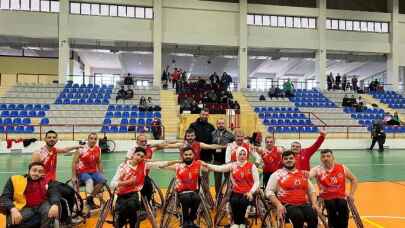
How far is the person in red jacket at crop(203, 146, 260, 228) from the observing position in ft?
15.8

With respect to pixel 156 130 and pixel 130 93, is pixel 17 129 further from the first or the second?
pixel 130 93

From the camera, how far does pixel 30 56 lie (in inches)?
1184

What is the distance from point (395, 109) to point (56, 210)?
25.1m

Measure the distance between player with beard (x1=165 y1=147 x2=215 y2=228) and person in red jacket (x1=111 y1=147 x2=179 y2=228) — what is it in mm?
465

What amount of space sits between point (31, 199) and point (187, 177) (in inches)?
73.5

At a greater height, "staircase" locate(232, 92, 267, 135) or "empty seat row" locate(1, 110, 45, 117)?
"empty seat row" locate(1, 110, 45, 117)

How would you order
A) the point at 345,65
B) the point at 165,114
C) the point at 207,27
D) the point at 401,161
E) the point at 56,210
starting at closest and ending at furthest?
the point at 56,210 < the point at 401,161 < the point at 165,114 < the point at 207,27 < the point at 345,65

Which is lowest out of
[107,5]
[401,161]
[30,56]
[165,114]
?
[401,161]

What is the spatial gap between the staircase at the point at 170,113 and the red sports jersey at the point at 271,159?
12791 millimetres

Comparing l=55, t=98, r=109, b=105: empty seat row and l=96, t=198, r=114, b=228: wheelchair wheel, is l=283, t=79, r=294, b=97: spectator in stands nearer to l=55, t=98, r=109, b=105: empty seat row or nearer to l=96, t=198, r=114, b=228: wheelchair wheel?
l=55, t=98, r=109, b=105: empty seat row

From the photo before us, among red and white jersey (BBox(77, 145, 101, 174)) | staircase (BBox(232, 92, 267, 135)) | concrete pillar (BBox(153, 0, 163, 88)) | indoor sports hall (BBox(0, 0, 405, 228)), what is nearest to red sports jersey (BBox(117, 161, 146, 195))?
red and white jersey (BBox(77, 145, 101, 174))

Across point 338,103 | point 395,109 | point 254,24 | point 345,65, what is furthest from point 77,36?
point 345,65

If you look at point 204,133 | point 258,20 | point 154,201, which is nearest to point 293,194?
point 204,133

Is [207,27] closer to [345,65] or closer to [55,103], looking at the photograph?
[55,103]
